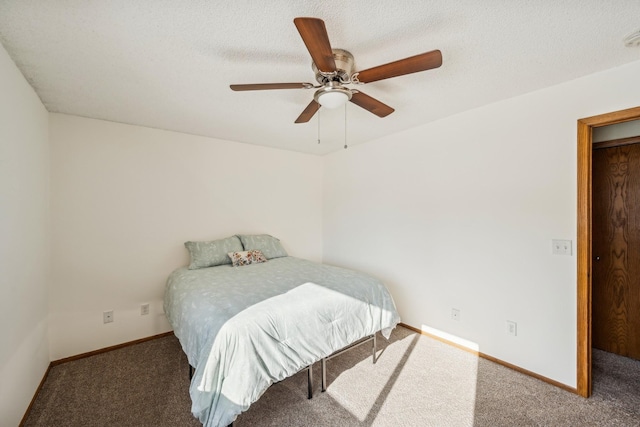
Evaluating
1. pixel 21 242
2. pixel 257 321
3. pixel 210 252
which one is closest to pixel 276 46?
pixel 257 321

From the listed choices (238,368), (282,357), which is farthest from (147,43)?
(282,357)

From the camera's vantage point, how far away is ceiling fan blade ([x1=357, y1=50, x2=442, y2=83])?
1341mm

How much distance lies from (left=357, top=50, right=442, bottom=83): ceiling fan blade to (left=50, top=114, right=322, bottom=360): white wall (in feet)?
8.25

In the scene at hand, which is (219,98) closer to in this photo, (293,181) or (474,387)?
(293,181)

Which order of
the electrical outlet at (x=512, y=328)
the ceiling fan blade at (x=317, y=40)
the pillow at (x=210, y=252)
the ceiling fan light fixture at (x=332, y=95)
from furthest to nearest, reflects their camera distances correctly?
the pillow at (x=210, y=252)
the electrical outlet at (x=512, y=328)
the ceiling fan light fixture at (x=332, y=95)
the ceiling fan blade at (x=317, y=40)

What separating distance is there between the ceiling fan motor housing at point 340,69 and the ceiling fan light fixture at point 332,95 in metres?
0.04

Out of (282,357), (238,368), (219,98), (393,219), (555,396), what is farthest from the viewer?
(393,219)

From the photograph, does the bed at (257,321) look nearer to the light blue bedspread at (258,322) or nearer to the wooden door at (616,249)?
the light blue bedspread at (258,322)

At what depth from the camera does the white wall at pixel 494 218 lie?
6.81ft

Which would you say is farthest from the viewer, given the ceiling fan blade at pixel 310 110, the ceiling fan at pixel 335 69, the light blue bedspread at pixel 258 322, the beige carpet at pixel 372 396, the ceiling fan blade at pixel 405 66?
the ceiling fan blade at pixel 310 110

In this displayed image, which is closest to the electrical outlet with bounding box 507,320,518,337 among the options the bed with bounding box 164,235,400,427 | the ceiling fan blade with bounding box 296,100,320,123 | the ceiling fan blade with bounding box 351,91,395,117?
the bed with bounding box 164,235,400,427

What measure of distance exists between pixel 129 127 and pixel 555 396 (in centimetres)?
456

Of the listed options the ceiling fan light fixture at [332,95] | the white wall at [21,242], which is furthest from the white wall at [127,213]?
the ceiling fan light fixture at [332,95]

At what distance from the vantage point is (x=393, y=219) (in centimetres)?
333
